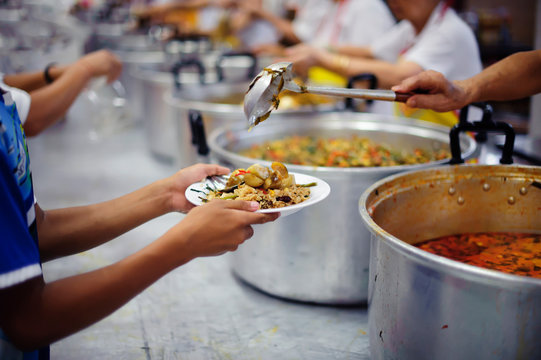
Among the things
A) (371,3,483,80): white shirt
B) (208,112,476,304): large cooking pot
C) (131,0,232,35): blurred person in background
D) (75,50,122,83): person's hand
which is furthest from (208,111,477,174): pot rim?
(131,0,232,35): blurred person in background

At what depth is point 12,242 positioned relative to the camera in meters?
0.73

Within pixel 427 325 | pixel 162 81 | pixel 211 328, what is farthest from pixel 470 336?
pixel 162 81

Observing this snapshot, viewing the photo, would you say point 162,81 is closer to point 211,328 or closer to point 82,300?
point 211,328

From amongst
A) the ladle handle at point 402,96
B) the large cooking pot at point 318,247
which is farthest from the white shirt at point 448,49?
the ladle handle at point 402,96

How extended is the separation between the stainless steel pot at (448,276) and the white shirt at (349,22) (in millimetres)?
1977

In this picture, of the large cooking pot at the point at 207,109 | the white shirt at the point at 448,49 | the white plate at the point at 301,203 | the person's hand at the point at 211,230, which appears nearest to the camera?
the person's hand at the point at 211,230

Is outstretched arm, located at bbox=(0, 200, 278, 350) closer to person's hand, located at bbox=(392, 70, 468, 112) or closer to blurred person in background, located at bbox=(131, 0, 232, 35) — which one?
person's hand, located at bbox=(392, 70, 468, 112)

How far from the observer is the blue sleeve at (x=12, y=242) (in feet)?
2.36

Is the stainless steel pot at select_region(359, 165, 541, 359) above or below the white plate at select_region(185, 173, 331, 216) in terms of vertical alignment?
below

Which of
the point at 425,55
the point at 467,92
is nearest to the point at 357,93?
the point at 467,92

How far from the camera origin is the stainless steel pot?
803mm

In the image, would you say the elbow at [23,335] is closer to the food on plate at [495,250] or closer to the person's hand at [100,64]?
the food on plate at [495,250]

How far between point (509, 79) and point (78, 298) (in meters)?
1.25

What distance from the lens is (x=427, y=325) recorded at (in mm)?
900
